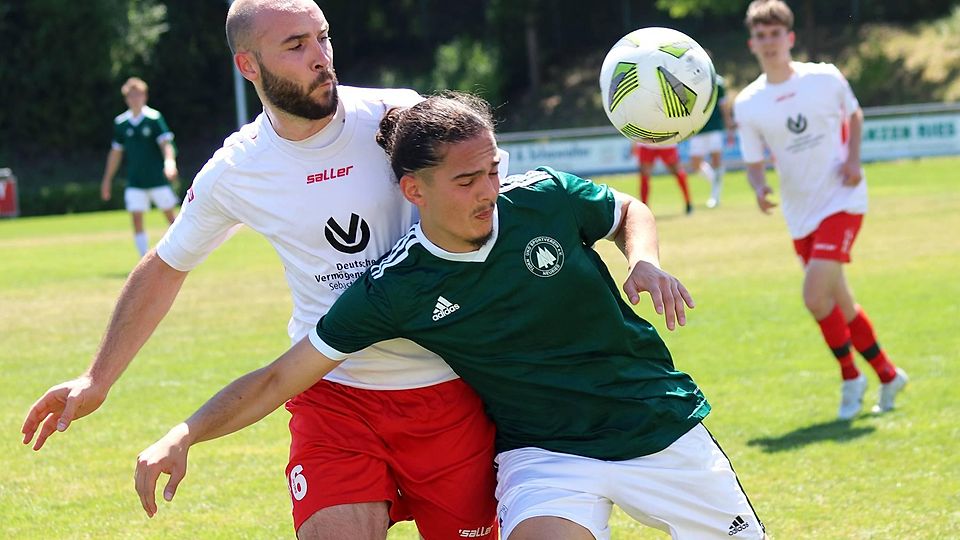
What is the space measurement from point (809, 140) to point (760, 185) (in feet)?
1.67

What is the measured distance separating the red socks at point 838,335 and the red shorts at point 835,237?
33 cm

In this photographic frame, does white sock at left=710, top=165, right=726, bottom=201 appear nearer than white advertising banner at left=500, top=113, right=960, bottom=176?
Yes

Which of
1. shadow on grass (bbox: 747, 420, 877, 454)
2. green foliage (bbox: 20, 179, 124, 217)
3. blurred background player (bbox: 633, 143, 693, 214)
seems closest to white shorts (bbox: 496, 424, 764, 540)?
shadow on grass (bbox: 747, 420, 877, 454)

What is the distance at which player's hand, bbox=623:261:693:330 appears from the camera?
3514 millimetres

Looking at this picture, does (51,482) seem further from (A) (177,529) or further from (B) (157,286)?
(B) (157,286)

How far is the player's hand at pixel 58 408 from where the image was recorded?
3756mm

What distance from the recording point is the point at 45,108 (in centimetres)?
4391

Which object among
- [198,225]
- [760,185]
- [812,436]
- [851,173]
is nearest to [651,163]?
[760,185]

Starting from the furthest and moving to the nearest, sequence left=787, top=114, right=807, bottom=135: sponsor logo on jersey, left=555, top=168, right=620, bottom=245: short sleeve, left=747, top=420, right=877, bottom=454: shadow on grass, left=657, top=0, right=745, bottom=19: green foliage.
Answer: left=657, top=0, right=745, bottom=19: green foliage, left=787, top=114, right=807, bottom=135: sponsor logo on jersey, left=747, top=420, right=877, bottom=454: shadow on grass, left=555, top=168, right=620, bottom=245: short sleeve

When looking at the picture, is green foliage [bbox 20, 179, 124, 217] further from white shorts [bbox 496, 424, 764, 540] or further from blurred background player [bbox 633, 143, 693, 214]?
white shorts [bbox 496, 424, 764, 540]

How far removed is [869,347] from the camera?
A: 293 inches

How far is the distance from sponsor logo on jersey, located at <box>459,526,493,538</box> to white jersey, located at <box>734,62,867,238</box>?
4361mm

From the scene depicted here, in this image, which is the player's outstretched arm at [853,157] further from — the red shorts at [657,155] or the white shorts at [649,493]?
the red shorts at [657,155]

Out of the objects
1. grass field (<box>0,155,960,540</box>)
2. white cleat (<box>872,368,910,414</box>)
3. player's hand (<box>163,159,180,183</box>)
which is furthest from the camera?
player's hand (<box>163,159,180,183</box>)
